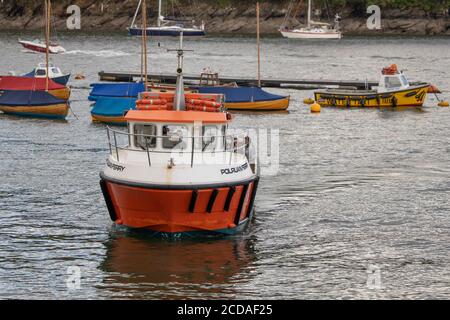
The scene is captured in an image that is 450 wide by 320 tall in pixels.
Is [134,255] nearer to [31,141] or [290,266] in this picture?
[290,266]

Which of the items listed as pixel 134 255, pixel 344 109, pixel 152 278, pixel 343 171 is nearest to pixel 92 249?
pixel 134 255

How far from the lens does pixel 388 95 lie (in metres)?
70.5

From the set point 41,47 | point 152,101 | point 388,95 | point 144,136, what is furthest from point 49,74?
point 41,47

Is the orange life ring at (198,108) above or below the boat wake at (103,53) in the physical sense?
above

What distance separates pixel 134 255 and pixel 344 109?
1697 inches

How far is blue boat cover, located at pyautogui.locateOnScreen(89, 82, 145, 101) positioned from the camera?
2514 inches

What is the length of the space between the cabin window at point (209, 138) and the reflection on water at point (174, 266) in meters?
2.93

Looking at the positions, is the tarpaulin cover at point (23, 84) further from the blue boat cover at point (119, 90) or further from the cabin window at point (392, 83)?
the cabin window at point (392, 83)

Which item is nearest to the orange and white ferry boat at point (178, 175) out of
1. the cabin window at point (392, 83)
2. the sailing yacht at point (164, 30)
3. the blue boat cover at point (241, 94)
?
the blue boat cover at point (241, 94)

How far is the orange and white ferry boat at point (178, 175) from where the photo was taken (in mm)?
30000

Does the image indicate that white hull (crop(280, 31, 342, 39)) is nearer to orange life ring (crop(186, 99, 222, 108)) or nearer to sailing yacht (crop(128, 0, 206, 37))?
sailing yacht (crop(128, 0, 206, 37))

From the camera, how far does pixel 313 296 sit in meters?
27.1

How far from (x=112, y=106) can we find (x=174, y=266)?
31.7 meters

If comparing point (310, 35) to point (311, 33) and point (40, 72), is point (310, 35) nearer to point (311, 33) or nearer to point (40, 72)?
point (311, 33)
